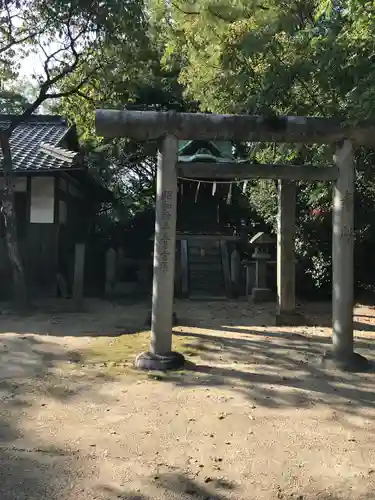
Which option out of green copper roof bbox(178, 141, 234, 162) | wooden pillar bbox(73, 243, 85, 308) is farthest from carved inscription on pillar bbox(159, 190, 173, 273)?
green copper roof bbox(178, 141, 234, 162)

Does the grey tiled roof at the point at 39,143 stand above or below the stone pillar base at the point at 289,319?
above

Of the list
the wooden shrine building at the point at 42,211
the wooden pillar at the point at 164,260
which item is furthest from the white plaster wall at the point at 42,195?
the wooden pillar at the point at 164,260

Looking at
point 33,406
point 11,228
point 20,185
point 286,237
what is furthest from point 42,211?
point 33,406

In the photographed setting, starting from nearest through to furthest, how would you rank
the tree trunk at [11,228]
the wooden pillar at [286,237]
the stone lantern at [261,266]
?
the wooden pillar at [286,237], the tree trunk at [11,228], the stone lantern at [261,266]

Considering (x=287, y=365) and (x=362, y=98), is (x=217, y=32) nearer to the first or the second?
(x=362, y=98)

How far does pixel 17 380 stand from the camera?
20.2 feet

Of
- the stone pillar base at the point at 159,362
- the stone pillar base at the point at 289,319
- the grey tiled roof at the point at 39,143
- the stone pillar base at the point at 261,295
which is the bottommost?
the stone pillar base at the point at 159,362

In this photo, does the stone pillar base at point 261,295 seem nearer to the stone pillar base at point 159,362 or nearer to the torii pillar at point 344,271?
the torii pillar at point 344,271

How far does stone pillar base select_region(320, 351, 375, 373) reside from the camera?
259 inches

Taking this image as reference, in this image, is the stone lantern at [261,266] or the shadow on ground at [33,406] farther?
the stone lantern at [261,266]

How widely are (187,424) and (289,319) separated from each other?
573 centimetres

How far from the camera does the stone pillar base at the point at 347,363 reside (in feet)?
21.6

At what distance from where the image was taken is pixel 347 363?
6.62 metres

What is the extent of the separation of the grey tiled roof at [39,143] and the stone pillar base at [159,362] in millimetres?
7724
